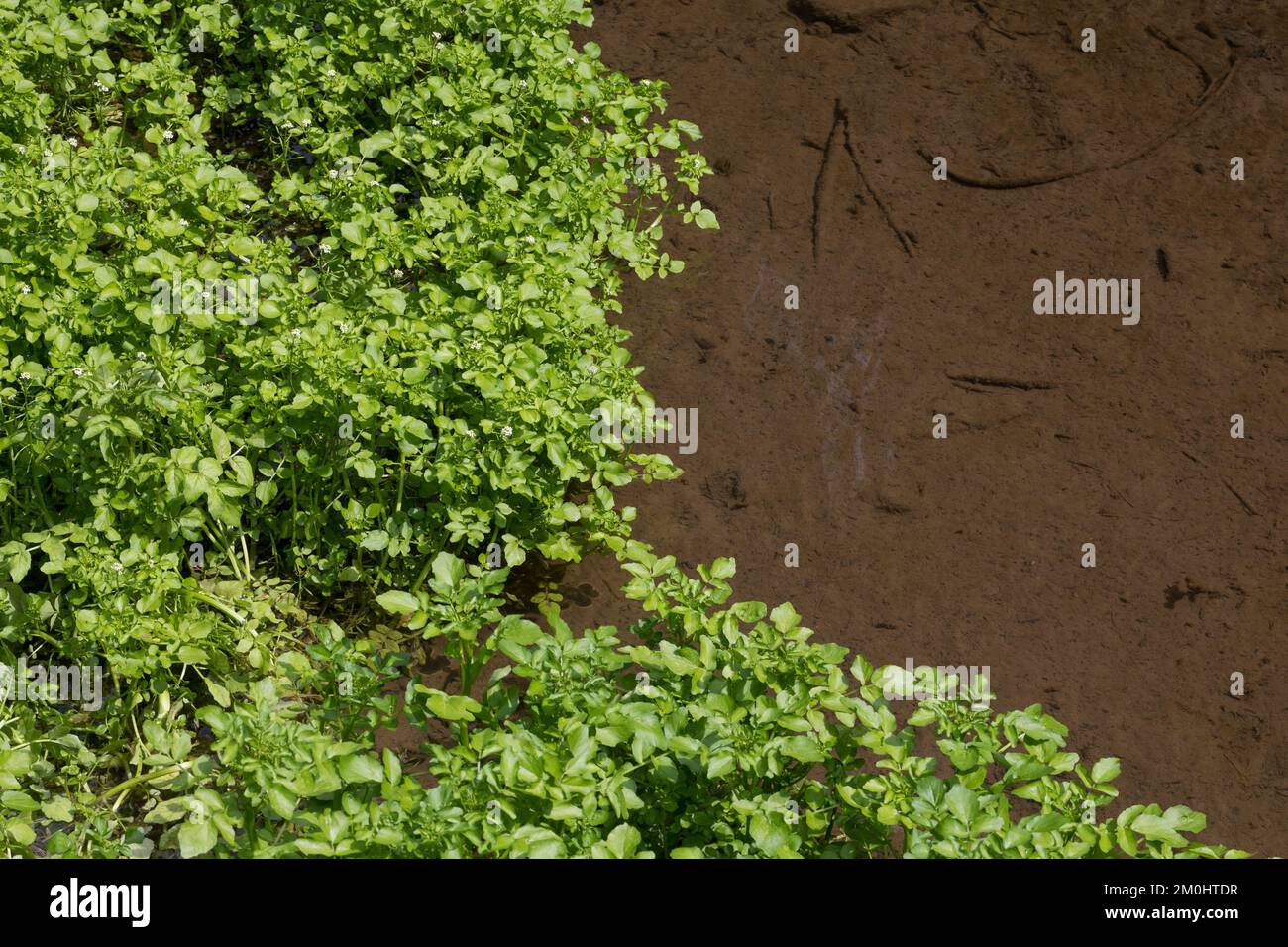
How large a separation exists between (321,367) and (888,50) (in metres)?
3.68

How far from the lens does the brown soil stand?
412 cm

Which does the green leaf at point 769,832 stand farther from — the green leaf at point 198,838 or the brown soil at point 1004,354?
the brown soil at point 1004,354

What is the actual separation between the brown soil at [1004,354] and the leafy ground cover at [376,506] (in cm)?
31

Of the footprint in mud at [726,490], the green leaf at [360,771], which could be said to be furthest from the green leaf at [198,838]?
the footprint in mud at [726,490]

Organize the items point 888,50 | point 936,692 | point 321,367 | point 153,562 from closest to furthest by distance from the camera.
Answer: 1. point 936,692
2. point 153,562
3. point 321,367
4. point 888,50

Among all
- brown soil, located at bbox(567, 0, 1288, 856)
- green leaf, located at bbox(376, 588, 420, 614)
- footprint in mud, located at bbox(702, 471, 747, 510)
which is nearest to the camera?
green leaf, located at bbox(376, 588, 420, 614)

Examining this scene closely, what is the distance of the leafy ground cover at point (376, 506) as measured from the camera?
2672 mm

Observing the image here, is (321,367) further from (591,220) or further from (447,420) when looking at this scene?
(591,220)

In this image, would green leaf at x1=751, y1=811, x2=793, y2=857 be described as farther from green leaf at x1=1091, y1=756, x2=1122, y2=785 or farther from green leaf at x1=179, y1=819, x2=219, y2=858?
green leaf at x1=179, y1=819, x2=219, y2=858

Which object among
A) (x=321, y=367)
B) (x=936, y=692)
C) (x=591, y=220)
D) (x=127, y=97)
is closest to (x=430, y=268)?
(x=591, y=220)

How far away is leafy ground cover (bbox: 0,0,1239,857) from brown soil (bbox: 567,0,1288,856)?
308 mm

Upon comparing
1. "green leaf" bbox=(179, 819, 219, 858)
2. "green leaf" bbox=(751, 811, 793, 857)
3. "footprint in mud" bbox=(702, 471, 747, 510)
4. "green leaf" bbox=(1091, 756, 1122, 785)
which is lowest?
"green leaf" bbox=(179, 819, 219, 858)

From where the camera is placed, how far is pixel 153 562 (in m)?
3.49

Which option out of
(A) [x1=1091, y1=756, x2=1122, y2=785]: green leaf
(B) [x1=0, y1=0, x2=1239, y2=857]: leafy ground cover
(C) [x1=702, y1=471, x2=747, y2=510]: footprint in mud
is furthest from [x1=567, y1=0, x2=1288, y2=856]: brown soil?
(A) [x1=1091, y1=756, x2=1122, y2=785]: green leaf
